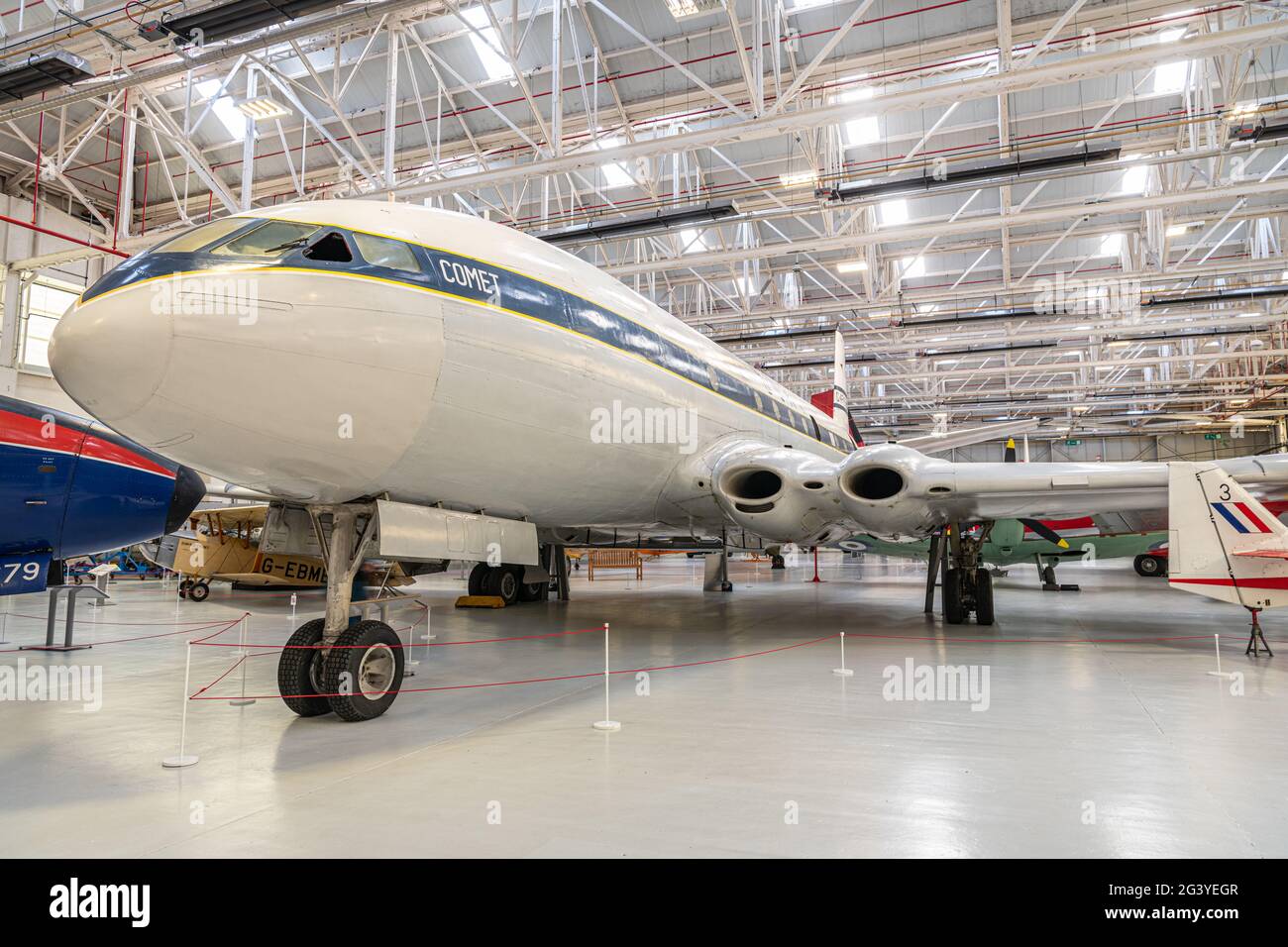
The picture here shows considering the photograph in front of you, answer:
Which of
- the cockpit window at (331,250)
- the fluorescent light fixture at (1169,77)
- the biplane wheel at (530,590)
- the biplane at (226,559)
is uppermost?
the fluorescent light fixture at (1169,77)

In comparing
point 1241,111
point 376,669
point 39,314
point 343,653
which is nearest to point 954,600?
point 1241,111

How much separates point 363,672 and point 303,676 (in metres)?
0.49

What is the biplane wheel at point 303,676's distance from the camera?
5.03m

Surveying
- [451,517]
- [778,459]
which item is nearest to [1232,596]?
[778,459]

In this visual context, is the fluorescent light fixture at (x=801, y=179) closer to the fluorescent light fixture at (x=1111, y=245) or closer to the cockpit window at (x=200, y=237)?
the cockpit window at (x=200, y=237)

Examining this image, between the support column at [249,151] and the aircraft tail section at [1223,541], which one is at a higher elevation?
the support column at [249,151]

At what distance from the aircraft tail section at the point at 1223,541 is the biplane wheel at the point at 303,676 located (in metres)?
7.96

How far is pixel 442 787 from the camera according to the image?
11.5ft

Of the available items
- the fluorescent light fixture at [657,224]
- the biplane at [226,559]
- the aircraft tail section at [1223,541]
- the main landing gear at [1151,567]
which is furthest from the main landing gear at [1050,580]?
the biplane at [226,559]

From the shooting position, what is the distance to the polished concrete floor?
292cm

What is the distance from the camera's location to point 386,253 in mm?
4625

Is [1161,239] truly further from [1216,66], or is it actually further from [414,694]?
[414,694]

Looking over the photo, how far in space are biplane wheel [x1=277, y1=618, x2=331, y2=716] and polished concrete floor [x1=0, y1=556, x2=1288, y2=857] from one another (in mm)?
125
